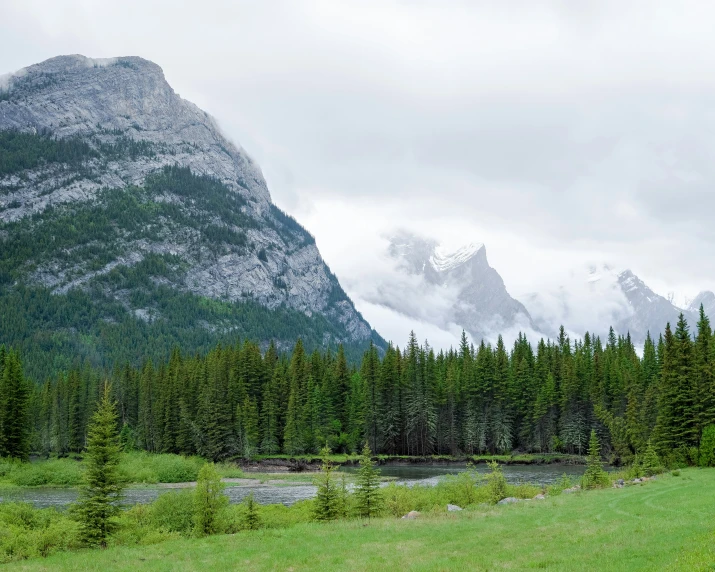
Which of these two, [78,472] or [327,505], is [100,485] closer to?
[327,505]

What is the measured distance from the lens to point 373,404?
→ 11869 cm

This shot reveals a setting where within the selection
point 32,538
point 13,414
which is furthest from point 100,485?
point 13,414

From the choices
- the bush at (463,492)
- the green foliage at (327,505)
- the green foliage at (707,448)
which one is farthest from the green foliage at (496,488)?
the green foliage at (707,448)

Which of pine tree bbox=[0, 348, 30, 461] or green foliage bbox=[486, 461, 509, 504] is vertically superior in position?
pine tree bbox=[0, 348, 30, 461]

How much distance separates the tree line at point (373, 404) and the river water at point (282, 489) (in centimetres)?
1870

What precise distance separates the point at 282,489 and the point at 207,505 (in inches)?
1460

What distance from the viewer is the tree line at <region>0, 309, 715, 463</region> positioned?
110m

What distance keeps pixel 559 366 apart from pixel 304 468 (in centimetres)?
5783

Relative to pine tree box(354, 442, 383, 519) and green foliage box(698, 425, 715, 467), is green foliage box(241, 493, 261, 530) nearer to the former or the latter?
pine tree box(354, 442, 383, 519)

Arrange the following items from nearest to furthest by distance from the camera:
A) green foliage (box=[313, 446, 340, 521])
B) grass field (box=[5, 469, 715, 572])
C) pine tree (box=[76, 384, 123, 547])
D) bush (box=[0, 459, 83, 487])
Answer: grass field (box=[5, 469, 715, 572])
pine tree (box=[76, 384, 123, 547])
green foliage (box=[313, 446, 340, 521])
bush (box=[0, 459, 83, 487])

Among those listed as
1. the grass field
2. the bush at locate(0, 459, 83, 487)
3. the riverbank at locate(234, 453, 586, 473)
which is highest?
the grass field

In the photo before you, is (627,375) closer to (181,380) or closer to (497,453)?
(497,453)

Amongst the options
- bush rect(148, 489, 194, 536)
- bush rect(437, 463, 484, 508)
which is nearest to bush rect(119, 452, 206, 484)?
bush rect(148, 489, 194, 536)

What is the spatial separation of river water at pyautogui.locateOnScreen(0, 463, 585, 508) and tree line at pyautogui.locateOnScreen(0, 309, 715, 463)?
736 inches
